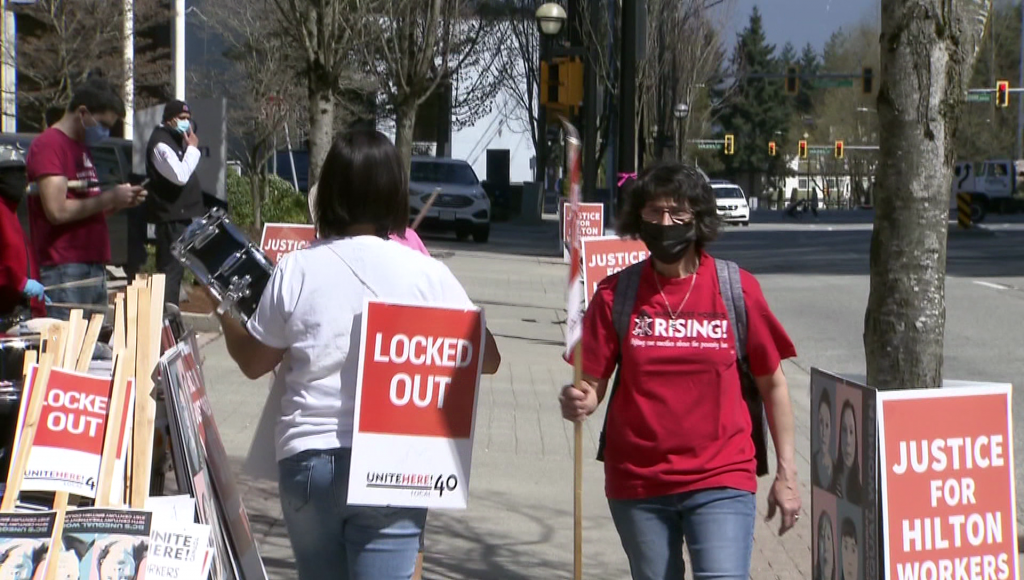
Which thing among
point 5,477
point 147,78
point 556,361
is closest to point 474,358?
point 5,477

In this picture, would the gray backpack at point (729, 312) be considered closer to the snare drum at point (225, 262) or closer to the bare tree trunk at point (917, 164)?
the bare tree trunk at point (917, 164)

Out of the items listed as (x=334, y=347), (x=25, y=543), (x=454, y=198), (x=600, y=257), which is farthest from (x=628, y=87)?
(x=454, y=198)

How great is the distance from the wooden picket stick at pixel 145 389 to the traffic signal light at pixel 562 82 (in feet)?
43.2

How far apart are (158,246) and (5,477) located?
6.24 m

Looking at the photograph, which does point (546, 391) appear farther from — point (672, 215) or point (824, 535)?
point (672, 215)

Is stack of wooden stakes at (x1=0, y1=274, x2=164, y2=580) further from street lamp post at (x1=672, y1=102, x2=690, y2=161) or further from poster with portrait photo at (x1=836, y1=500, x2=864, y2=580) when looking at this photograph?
street lamp post at (x1=672, y1=102, x2=690, y2=161)

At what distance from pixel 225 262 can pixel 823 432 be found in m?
1.91

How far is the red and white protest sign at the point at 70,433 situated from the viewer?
4.46 meters

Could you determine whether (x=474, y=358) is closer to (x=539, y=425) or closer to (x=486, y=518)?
(x=486, y=518)

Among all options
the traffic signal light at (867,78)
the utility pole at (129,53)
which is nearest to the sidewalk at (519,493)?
the utility pole at (129,53)

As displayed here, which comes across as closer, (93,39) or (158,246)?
(158,246)

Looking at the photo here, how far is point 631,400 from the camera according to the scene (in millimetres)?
3959

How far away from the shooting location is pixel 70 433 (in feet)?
14.9

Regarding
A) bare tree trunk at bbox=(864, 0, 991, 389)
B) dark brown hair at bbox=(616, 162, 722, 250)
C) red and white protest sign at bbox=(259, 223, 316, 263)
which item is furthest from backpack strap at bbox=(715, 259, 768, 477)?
red and white protest sign at bbox=(259, 223, 316, 263)
